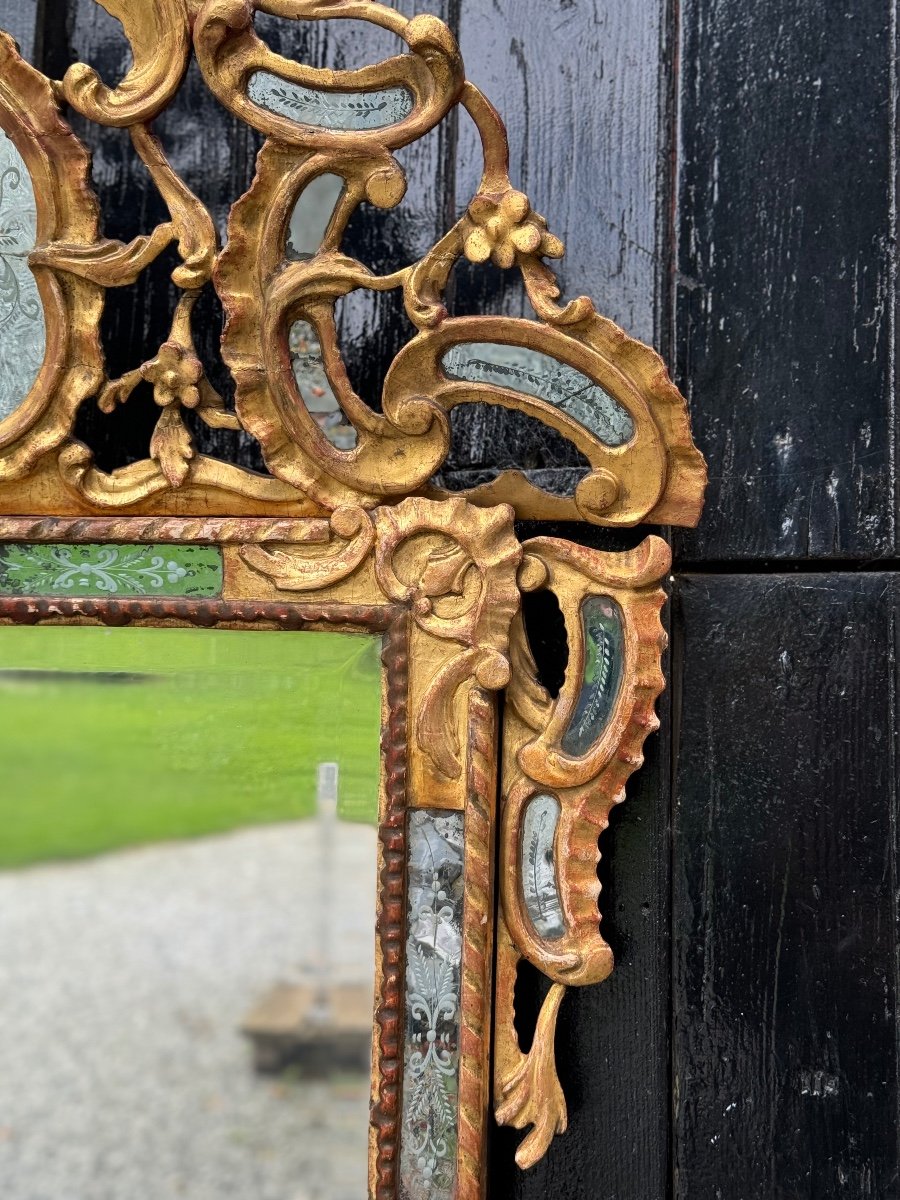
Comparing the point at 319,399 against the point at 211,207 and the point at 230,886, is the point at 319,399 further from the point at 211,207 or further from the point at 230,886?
the point at 230,886

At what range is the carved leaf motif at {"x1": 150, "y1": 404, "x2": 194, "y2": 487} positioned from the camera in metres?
0.56

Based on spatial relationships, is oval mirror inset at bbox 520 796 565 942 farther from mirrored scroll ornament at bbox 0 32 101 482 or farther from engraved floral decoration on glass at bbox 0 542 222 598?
mirrored scroll ornament at bbox 0 32 101 482

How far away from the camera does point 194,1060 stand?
718mm

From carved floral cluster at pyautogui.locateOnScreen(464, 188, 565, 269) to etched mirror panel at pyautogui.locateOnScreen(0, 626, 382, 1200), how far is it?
0.21 m

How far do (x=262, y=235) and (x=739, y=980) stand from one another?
1.57 feet

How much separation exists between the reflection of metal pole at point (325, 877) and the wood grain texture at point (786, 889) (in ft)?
0.64

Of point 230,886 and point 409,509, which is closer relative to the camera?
point 409,509

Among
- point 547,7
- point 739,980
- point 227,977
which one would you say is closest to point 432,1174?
point 739,980

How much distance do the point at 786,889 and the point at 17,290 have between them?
0.53m

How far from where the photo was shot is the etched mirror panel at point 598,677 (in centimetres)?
53

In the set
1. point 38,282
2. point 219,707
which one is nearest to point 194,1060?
point 219,707

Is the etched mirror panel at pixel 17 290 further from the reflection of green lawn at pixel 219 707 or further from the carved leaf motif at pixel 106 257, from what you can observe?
the reflection of green lawn at pixel 219 707

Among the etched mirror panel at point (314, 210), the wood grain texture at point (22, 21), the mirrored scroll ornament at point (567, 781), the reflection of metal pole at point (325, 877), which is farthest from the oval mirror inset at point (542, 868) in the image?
the wood grain texture at point (22, 21)

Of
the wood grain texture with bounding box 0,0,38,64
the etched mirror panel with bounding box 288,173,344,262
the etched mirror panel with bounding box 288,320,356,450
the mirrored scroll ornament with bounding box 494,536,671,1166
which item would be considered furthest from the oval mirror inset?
the wood grain texture with bounding box 0,0,38,64
